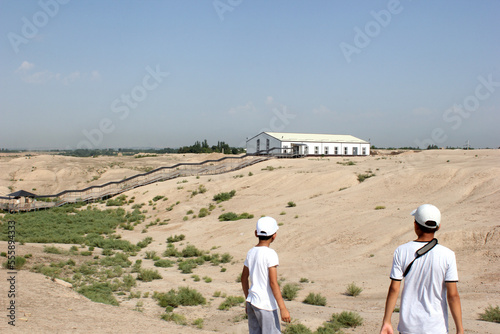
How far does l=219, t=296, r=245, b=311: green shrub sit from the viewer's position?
10.8 meters

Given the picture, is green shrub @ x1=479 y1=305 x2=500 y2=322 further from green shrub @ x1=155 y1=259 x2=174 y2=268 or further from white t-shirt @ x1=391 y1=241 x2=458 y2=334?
green shrub @ x1=155 y1=259 x2=174 y2=268

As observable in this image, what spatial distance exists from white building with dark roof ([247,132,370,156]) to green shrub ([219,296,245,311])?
1809 inches

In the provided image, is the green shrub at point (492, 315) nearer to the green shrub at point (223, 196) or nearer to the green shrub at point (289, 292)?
the green shrub at point (289, 292)

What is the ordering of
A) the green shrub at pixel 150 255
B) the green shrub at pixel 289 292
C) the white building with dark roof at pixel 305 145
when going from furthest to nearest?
1. the white building with dark roof at pixel 305 145
2. the green shrub at pixel 150 255
3. the green shrub at pixel 289 292

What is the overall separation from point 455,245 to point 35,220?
2833 centimetres

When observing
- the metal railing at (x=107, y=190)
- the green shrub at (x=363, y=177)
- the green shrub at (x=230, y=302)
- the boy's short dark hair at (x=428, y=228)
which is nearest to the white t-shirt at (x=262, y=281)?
the boy's short dark hair at (x=428, y=228)

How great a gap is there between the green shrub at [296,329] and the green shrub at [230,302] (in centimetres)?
276

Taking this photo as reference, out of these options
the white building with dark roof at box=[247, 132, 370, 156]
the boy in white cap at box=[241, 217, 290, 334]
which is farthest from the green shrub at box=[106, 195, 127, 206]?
the boy in white cap at box=[241, 217, 290, 334]

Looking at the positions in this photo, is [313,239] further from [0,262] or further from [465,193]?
[0,262]

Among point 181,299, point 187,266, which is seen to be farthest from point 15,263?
point 181,299

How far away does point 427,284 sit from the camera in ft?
13.4

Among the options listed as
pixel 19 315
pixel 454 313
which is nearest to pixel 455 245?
pixel 454 313

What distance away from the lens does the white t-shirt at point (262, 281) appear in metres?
4.92

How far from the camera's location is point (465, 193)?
21734 millimetres
